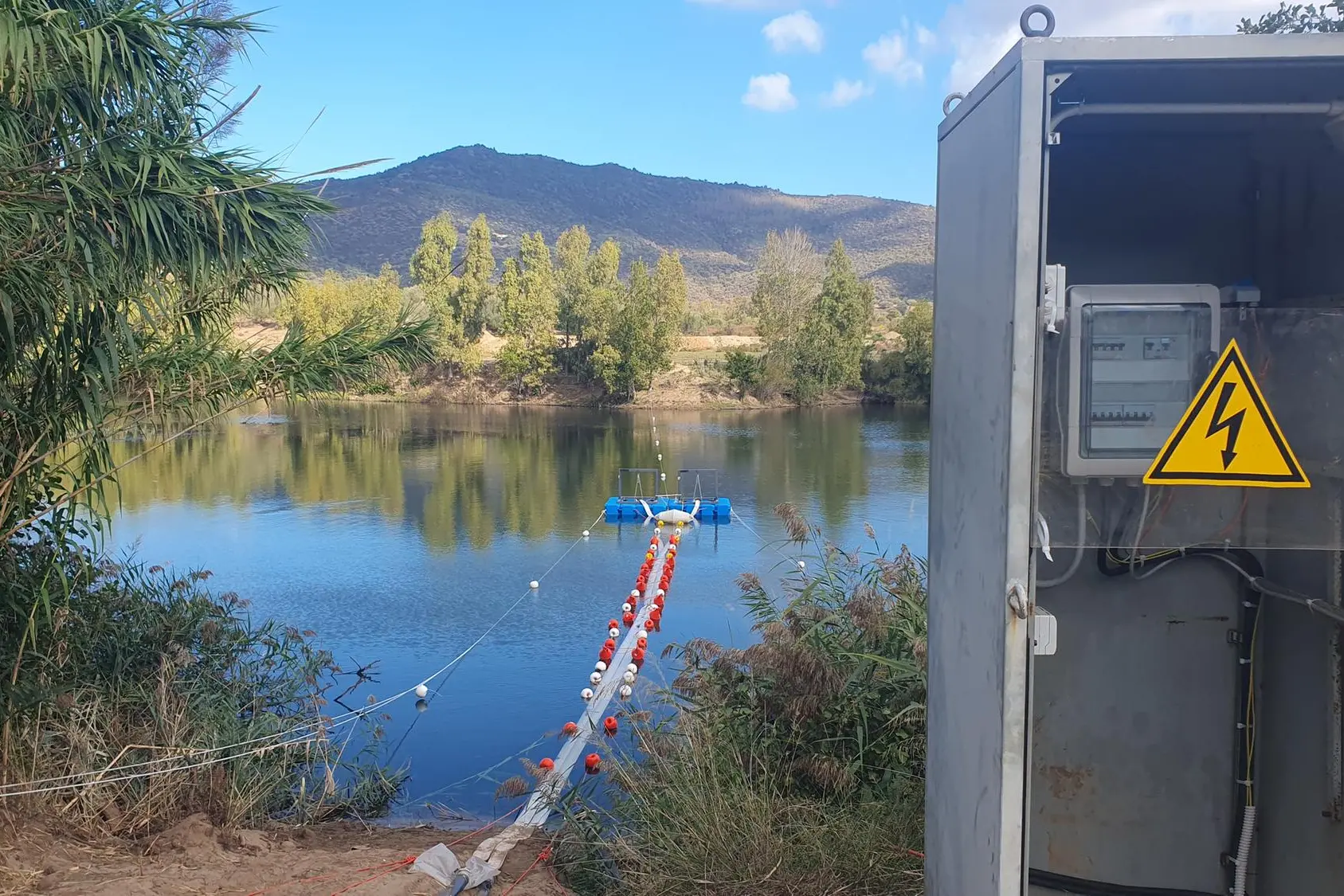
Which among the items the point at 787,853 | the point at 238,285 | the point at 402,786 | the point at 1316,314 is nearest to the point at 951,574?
the point at 1316,314

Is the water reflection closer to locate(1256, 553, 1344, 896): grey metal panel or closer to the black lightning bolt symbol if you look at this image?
locate(1256, 553, 1344, 896): grey metal panel

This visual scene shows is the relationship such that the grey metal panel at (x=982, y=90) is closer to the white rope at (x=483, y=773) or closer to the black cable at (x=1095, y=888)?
the black cable at (x=1095, y=888)

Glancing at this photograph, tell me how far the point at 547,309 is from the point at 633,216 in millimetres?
82739

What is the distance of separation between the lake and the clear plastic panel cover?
11.4 feet

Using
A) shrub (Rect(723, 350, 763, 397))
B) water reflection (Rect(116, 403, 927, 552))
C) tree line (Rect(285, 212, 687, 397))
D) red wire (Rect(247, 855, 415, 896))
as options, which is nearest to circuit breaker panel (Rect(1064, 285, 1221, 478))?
red wire (Rect(247, 855, 415, 896))

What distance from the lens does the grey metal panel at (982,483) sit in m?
1.84

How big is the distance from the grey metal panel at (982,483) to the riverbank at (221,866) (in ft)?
7.70

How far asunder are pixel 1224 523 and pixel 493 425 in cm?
3154

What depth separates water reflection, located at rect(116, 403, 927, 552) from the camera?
1789 cm

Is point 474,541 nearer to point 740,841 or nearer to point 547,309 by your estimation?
point 740,841

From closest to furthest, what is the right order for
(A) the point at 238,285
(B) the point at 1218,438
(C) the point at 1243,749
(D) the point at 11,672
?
1. (B) the point at 1218,438
2. (C) the point at 1243,749
3. (D) the point at 11,672
4. (A) the point at 238,285

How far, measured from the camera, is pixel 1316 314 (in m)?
2.18

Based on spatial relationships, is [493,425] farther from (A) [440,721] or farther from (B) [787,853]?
(B) [787,853]

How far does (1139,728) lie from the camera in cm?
272
